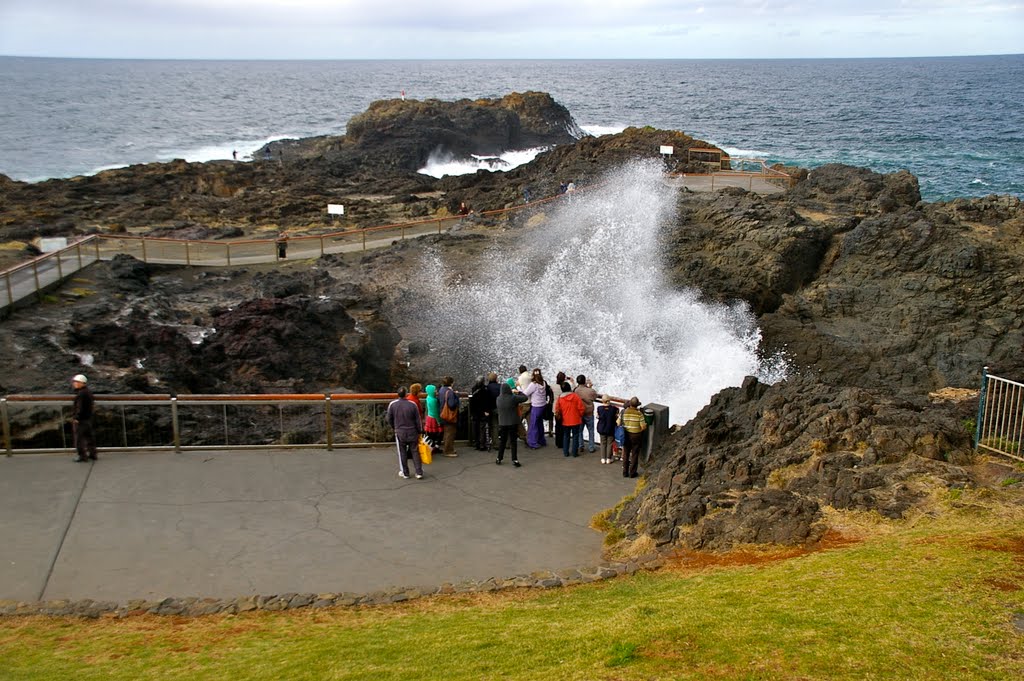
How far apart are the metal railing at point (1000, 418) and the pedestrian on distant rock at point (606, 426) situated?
197 inches

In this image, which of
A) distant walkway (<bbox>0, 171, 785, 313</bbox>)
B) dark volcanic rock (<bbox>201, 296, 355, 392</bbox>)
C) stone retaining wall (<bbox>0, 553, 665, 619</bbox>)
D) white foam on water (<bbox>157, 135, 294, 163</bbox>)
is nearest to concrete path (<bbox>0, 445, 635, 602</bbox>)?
stone retaining wall (<bbox>0, 553, 665, 619</bbox>)

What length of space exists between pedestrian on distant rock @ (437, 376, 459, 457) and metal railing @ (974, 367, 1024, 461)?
23.9ft

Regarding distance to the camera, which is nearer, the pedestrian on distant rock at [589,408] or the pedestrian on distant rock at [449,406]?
the pedestrian on distant rock at [449,406]

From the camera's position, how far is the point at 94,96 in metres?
166

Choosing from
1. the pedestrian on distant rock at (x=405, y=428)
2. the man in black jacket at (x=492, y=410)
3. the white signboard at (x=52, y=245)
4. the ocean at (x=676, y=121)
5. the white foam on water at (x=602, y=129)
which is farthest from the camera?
the white foam on water at (x=602, y=129)

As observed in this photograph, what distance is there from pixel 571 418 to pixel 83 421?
23.5 ft

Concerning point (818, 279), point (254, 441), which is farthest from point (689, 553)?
point (818, 279)

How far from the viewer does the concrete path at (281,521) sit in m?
9.67

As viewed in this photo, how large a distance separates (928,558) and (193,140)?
100638mm

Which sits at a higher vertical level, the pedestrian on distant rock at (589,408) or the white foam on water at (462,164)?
the white foam on water at (462,164)

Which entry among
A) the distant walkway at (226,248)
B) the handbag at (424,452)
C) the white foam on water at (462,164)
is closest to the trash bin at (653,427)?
the handbag at (424,452)

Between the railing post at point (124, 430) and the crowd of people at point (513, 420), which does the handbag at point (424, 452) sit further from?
the railing post at point (124, 430)

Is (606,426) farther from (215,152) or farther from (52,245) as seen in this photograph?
(215,152)

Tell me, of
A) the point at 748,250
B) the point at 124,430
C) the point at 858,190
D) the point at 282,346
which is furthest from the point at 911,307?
the point at 124,430
